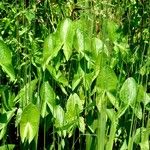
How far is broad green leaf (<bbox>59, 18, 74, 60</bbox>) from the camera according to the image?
1264mm

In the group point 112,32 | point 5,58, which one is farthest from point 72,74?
point 5,58

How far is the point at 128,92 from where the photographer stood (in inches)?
51.9

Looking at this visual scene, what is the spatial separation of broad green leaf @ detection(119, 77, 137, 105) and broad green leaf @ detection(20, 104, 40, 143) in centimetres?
27

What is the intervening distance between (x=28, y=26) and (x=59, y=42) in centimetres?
Result: 23

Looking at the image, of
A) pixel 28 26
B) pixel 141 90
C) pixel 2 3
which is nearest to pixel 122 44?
pixel 141 90

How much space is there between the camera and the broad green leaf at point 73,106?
1404 mm

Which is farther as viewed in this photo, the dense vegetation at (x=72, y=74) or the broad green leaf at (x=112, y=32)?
the broad green leaf at (x=112, y=32)

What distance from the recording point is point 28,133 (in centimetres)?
131

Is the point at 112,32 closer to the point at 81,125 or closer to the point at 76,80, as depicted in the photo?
the point at 76,80

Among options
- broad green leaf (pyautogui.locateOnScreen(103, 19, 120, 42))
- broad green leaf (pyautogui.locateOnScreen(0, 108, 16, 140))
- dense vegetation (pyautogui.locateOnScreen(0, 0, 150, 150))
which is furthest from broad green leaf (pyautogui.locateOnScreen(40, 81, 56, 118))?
broad green leaf (pyautogui.locateOnScreen(103, 19, 120, 42))

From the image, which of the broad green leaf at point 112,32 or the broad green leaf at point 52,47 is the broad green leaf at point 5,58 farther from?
the broad green leaf at point 112,32

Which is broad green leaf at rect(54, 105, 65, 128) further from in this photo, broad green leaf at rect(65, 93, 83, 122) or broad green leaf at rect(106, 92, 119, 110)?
broad green leaf at rect(106, 92, 119, 110)

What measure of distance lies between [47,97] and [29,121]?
106mm

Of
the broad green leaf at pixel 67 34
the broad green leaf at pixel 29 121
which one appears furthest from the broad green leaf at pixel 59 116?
the broad green leaf at pixel 67 34
